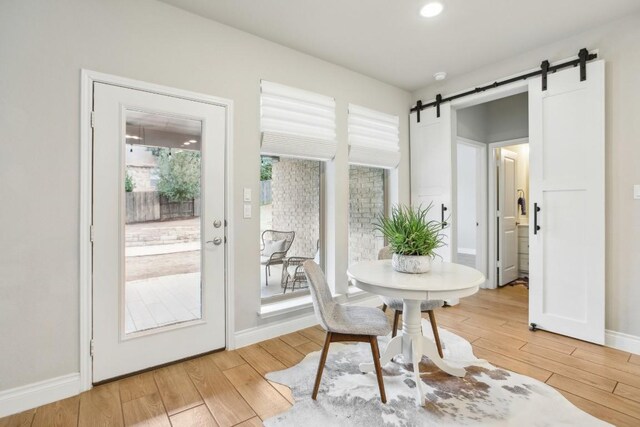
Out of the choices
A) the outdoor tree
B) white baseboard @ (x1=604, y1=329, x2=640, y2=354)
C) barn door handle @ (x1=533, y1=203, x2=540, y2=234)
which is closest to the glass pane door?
the outdoor tree

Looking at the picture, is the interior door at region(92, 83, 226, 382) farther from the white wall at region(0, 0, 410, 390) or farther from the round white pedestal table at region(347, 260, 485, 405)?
the round white pedestal table at region(347, 260, 485, 405)

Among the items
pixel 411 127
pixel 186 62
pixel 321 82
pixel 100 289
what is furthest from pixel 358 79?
pixel 100 289

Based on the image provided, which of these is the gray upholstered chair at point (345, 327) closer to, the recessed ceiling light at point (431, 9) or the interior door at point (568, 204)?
the interior door at point (568, 204)

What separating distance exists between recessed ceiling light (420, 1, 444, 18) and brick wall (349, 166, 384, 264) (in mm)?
1668

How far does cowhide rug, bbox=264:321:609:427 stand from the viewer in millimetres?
1696

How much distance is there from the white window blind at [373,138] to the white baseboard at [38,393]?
298 cm

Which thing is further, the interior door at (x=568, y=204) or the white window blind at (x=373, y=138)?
the white window blind at (x=373, y=138)

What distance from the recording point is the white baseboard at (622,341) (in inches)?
98.2

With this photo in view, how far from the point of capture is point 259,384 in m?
2.09

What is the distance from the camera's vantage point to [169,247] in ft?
7.82

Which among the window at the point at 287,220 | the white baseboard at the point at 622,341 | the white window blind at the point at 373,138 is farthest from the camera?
the white window blind at the point at 373,138

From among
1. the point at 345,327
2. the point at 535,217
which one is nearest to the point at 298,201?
the point at 345,327

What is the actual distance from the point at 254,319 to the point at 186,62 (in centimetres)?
220

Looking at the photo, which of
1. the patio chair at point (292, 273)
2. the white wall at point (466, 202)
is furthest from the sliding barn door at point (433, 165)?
the white wall at point (466, 202)
